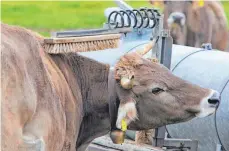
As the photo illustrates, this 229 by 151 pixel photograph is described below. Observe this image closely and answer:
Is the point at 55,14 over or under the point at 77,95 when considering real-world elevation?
under

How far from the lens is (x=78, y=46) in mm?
5230

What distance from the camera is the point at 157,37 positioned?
6371 millimetres

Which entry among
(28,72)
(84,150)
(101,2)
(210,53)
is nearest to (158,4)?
(210,53)

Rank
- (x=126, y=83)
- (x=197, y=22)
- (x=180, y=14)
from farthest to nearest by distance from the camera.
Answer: (x=197, y=22) → (x=180, y=14) → (x=126, y=83)

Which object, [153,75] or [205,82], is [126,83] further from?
[205,82]

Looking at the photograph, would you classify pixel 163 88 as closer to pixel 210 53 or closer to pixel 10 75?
pixel 10 75

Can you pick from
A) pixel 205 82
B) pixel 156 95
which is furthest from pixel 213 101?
pixel 205 82

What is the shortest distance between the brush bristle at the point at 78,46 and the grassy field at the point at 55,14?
12.9 m

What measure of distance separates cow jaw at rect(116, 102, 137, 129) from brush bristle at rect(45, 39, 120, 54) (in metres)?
0.40

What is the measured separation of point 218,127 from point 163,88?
4.25 feet

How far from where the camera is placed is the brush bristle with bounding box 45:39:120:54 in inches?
203

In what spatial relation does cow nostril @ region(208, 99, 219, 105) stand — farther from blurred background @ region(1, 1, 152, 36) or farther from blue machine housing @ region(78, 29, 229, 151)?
blurred background @ region(1, 1, 152, 36)

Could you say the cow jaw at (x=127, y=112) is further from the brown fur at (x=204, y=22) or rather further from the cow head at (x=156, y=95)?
the brown fur at (x=204, y=22)

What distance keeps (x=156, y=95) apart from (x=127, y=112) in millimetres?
205
